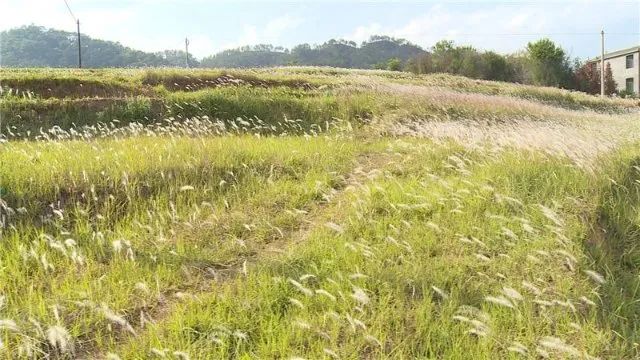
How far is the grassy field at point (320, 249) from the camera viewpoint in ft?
10.1

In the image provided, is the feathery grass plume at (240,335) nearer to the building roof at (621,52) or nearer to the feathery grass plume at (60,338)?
the feathery grass plume at (60,338)

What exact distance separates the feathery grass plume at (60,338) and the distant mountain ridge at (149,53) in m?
38.7

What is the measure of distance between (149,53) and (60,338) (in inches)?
4269

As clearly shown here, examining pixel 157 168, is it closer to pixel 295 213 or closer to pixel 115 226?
pixel 115 226

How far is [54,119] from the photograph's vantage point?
11.3 m

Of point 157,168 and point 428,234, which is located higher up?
point 157,168

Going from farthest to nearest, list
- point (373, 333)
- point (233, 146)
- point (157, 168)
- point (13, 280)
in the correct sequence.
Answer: point (233, 146)
point (157, 168)
point (13, 280)
point (373, 333)

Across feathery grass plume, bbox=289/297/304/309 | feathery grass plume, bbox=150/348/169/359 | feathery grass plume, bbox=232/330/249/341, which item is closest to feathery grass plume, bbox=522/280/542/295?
feathery grass plume, bbox=289/297/304/309

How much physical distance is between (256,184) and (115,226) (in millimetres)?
1826

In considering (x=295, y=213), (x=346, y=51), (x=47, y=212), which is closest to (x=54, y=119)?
(x=47, y=212)

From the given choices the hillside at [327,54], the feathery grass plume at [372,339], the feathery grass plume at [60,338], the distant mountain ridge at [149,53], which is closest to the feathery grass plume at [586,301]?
the feathery grass plume at [372,339]

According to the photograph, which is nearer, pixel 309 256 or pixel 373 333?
pixel 373 333

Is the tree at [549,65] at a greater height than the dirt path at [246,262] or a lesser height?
greater

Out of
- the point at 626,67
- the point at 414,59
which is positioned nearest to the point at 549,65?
the point at 626,67
